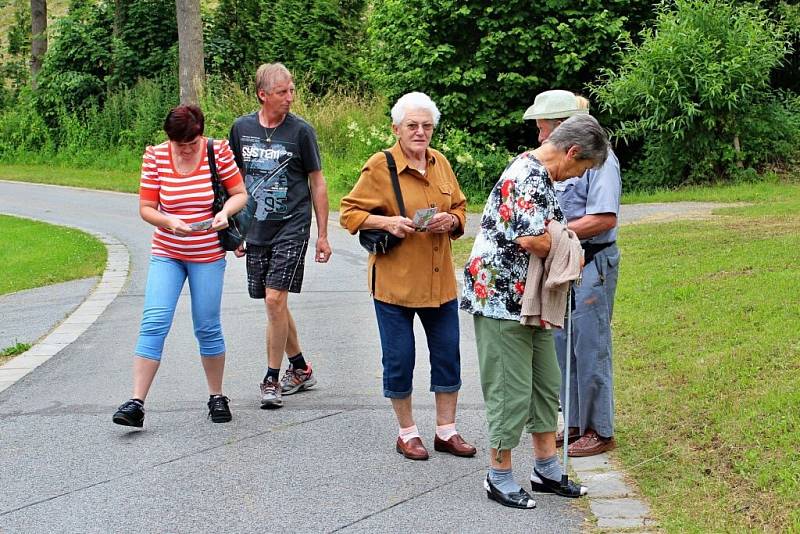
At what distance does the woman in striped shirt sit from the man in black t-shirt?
11.8 inches

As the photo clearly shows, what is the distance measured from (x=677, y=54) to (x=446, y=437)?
1320 centimetres

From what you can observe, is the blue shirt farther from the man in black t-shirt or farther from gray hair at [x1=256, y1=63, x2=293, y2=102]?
gray hair at [x1=256, y1=63, x2=293, y2=102]

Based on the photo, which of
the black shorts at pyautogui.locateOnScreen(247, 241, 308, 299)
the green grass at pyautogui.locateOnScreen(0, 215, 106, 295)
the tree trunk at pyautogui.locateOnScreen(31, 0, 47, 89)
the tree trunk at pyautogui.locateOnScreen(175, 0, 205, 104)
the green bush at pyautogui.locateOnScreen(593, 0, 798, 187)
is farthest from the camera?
the tree trunk at pyautogui.locateOnScreen(31, 0, 47, 89)

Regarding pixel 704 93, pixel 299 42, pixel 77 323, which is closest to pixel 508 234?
pixel 77 323

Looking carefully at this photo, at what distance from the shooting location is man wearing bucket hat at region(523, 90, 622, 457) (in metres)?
5.67

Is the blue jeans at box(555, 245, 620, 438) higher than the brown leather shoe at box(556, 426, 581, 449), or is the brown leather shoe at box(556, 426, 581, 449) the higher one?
the blue jeans at box(555, 245, 620, 438)

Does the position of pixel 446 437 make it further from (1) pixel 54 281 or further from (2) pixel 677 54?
(2) pixel 677 54

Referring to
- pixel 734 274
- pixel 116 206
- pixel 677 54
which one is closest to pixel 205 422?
pixel 734 274

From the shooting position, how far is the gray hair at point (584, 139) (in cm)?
499

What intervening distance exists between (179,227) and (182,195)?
0.21 m

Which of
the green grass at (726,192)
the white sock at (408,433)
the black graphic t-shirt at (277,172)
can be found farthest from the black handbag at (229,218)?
the green grass at (726,192)

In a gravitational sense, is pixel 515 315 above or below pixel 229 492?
above

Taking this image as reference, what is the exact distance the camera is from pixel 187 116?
6.49 metres

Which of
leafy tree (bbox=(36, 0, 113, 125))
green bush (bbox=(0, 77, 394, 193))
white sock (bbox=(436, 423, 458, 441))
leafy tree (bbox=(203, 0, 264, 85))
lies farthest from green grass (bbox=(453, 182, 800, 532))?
leafy tree (bbox=(36, 0, 113, 125))
